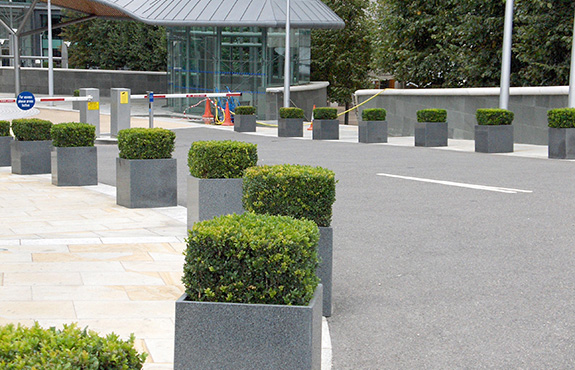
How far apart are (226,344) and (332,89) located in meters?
47.4

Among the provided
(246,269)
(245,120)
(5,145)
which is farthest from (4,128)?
(246,269)

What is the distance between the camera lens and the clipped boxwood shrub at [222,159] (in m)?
8.38

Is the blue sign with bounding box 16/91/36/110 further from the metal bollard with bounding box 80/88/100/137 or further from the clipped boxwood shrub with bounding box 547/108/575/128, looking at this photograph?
the clipped boxwood shrub with bounding box 547/108/575/128

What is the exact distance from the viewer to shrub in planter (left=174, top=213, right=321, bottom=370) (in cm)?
395

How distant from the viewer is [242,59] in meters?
37.6

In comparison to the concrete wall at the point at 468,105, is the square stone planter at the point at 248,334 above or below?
below

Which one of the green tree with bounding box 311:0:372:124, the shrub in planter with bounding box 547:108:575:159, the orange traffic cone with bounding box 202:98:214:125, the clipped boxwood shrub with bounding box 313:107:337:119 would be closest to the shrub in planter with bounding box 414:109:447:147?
the clipped boxwood shrub with bounding box 313:107:337:119

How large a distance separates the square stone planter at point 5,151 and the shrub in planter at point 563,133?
11799 mm

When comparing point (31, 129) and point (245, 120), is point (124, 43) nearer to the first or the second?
point (245, 120)

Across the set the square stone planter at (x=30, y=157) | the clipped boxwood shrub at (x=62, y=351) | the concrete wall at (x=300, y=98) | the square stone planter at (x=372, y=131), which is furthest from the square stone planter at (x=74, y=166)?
the concrete wall at (x=300, y=98)

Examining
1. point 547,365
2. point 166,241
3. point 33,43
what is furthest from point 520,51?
point 33,43

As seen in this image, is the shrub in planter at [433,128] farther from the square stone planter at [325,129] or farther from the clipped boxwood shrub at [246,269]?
the clipped boxwood shrub at [246,269]

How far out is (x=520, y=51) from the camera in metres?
26.7

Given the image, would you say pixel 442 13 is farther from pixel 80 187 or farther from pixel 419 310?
pixel 419 310
